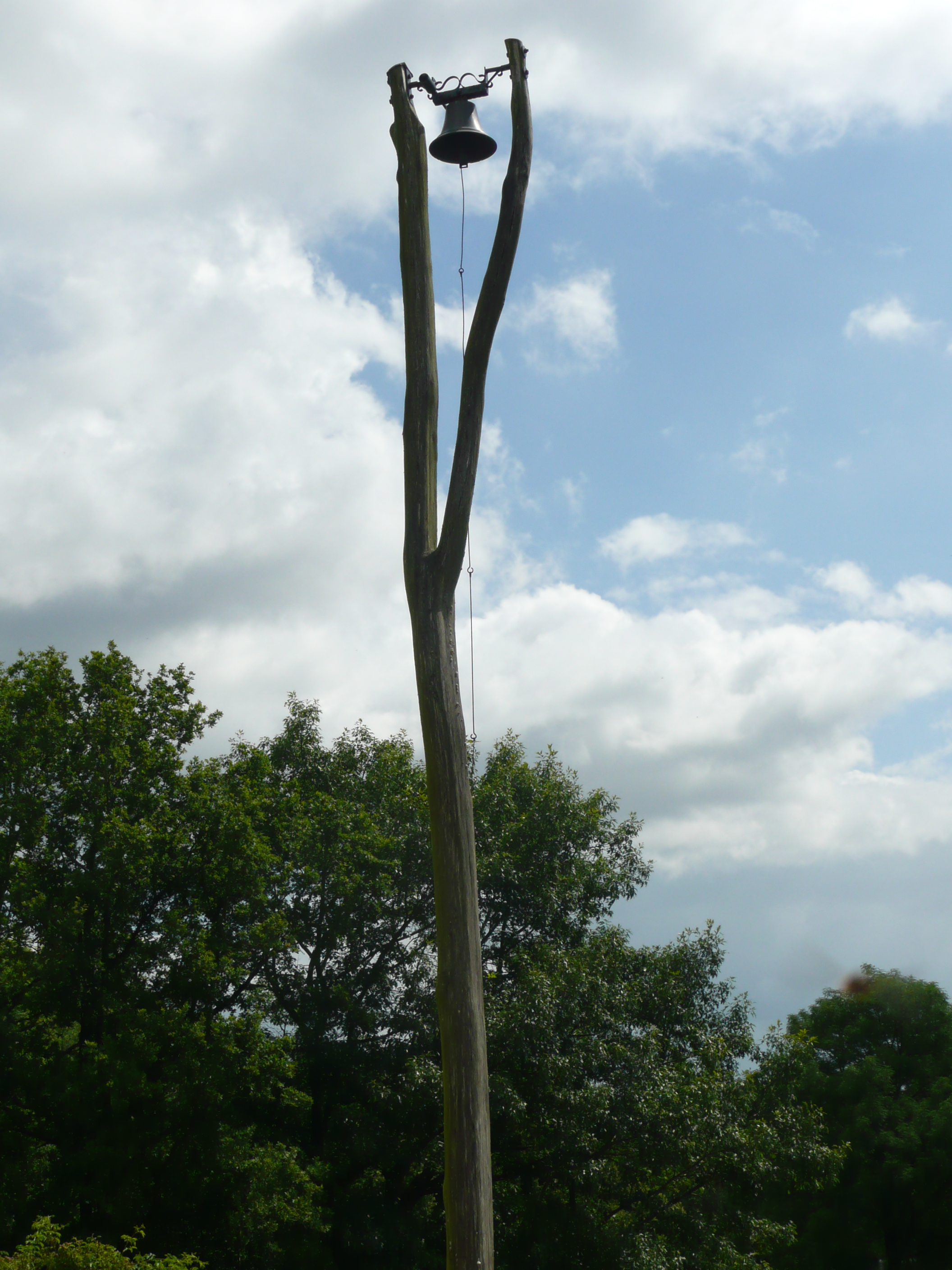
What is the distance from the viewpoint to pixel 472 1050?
559cm

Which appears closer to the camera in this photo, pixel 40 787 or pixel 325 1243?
pixel 325 1243

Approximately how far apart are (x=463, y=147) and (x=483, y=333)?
1376 mm

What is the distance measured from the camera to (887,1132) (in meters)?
28.9

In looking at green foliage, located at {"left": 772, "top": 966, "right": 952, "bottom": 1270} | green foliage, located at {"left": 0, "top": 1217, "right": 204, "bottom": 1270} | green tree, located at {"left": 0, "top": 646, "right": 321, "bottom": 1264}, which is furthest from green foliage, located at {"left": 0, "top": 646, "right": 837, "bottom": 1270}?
green foliage, located at {"left": 772, "top": 966, "right": 952, "bottom": 1270}

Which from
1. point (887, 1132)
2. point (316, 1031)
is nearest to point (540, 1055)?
point (316, 1031)

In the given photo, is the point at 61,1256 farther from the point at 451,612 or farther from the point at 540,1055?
the point at 540,1055

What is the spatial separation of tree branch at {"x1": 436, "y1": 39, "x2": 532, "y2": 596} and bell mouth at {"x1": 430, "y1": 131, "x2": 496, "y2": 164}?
256 millimetres

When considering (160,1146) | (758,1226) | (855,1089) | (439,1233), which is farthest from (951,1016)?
(160,1146)

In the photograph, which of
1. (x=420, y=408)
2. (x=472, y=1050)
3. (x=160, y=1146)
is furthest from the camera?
(x=160, y=1146)

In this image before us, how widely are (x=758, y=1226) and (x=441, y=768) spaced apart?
15548 mm

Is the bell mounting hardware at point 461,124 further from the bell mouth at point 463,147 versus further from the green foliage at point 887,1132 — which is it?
the green foliage at point 887,1132

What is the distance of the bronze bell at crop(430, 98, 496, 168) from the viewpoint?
7.00 metres

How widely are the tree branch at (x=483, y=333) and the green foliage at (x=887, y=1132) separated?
25334mm

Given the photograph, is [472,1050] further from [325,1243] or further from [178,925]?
[325,1243]
